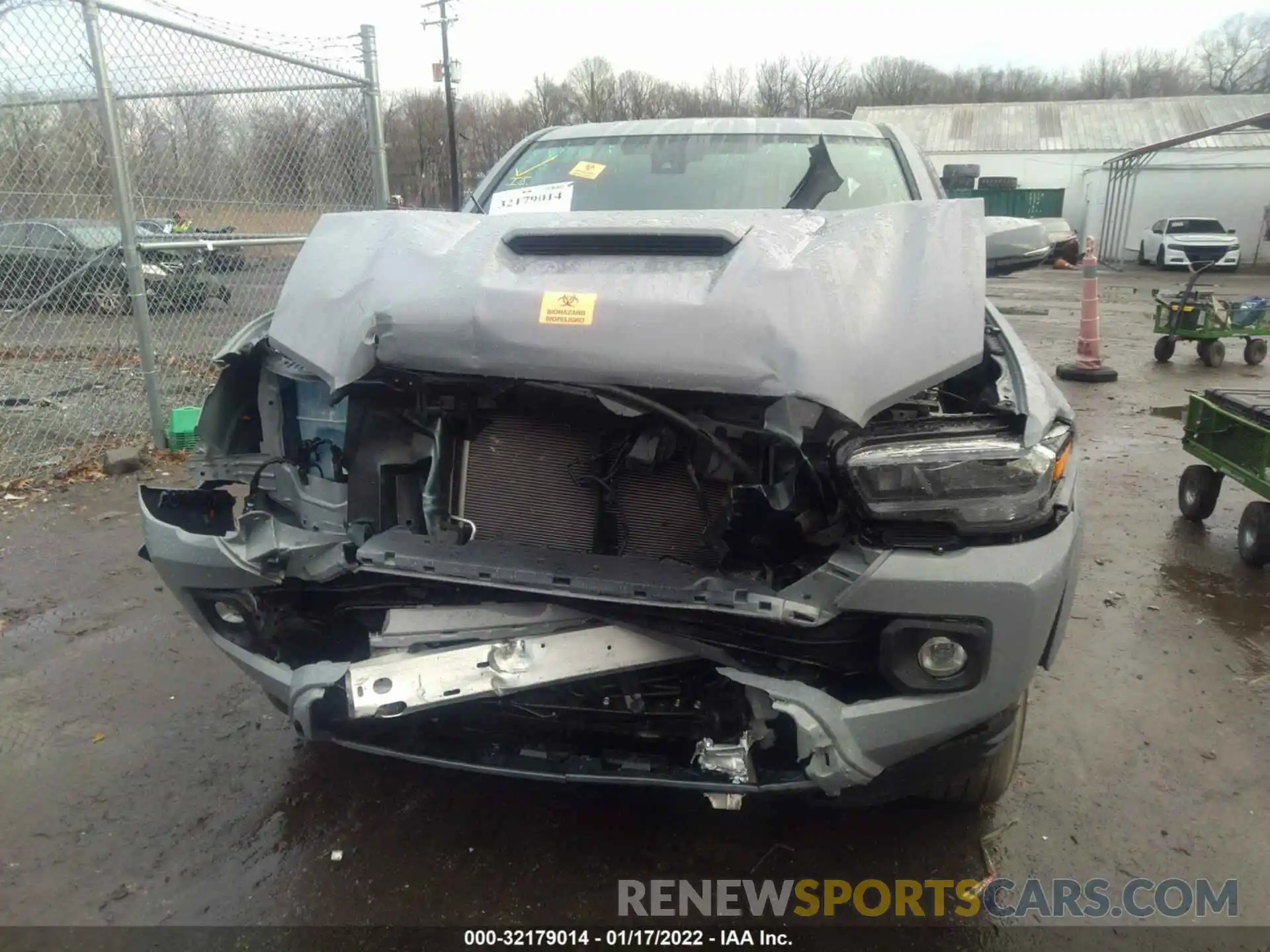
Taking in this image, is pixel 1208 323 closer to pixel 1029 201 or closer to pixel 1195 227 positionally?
pixel 1195 227

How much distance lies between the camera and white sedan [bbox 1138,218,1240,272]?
26.8 meters

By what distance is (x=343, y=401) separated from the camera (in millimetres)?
2666

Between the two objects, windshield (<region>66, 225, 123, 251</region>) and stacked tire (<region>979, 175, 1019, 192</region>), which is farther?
stacked tire (<region>979, 175, 1019, 192</region>)

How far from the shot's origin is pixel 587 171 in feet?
12.5

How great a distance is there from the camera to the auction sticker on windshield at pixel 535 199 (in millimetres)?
3643

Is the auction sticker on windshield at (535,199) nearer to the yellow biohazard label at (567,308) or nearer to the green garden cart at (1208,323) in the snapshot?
the yellow biohazard label at (567,308)

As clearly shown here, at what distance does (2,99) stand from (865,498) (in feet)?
19.6

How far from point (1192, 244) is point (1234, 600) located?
27.8 m

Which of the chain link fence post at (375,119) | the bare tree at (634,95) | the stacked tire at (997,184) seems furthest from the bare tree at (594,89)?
the chain link fence post at (375,119)

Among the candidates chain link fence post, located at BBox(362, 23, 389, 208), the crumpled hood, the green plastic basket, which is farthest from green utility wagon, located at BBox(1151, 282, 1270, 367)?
the green plastic basket

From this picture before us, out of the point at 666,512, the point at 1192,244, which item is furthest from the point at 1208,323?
the point at 1192,244

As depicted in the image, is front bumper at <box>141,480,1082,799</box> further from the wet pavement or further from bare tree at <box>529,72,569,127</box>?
bare tree at <box>529,72,569,127</box>

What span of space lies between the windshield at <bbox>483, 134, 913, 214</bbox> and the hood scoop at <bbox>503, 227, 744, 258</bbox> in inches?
41.4

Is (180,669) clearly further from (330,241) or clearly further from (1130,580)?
(1130,580)
